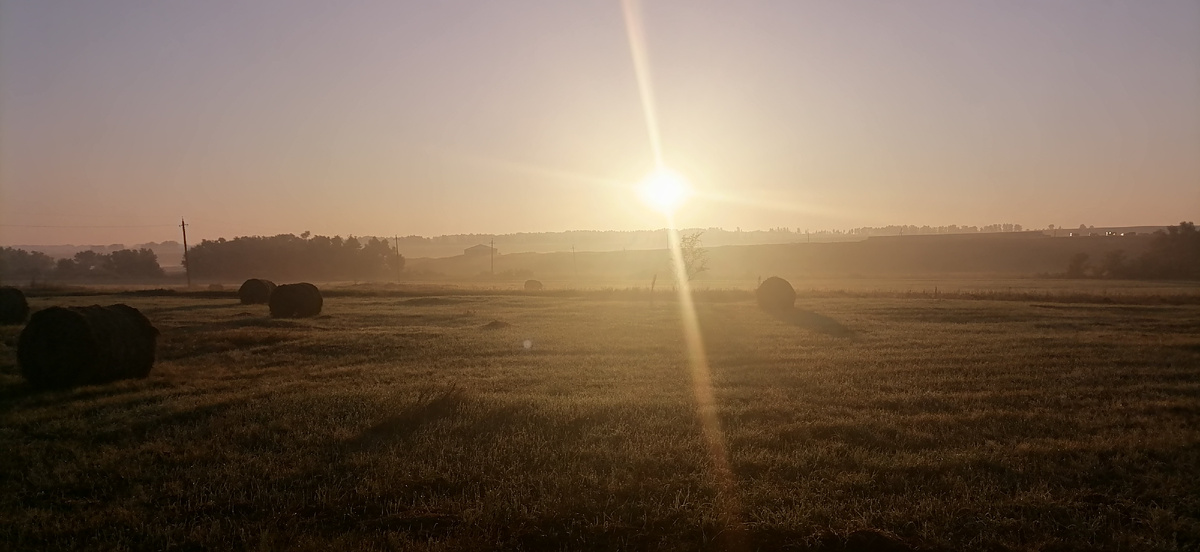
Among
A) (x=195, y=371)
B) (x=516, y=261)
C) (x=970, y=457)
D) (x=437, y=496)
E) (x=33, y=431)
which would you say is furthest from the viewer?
(x=516, y=261)

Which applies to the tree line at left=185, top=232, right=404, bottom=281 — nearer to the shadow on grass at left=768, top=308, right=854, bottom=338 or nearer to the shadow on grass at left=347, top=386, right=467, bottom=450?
the shadow on grass at left=768, top=308, right=854, bottom=338

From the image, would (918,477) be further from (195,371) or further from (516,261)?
(516,261)

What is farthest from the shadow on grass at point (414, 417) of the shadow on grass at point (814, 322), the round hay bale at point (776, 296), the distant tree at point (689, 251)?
the distant tree at point (689, 251)

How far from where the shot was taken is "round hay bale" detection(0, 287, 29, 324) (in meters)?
25.5

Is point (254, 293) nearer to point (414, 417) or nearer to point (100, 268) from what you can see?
point (414, 417)

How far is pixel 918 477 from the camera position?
685 centimetres

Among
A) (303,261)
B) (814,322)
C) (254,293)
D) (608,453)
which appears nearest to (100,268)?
(303,261)

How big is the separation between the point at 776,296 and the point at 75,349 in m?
27.4

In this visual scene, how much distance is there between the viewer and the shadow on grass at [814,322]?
21.2m

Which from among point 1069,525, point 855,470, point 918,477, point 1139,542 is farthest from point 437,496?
point 1139,542

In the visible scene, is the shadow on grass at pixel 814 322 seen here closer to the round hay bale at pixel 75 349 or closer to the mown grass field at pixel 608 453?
the mown grass field at pixel 608 453

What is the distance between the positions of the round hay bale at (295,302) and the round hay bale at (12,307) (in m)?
8.89

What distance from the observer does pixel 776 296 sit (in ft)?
107

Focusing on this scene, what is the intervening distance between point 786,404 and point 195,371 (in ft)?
38.1
